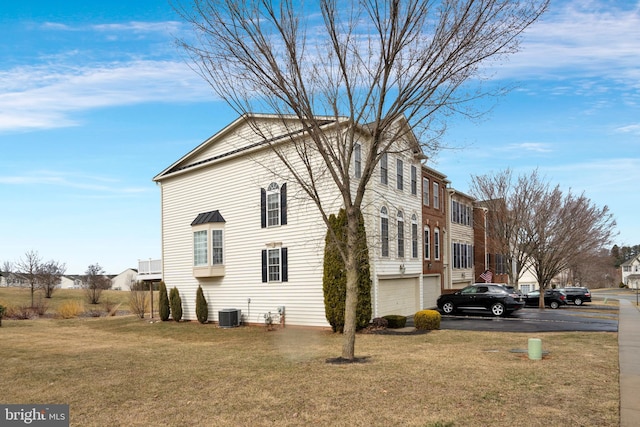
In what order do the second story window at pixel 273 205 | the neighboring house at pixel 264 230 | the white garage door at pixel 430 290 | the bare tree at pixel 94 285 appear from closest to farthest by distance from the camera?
the neighboring house at pixel 264 230
the second story window at pixel 273 205
the white garage door at pixel 430 290
the bare tree at pixel 94 285

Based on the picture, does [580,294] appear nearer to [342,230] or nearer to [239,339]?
[342,230]

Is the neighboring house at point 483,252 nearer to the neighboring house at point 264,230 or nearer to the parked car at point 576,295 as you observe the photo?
the parked car at point 576,295

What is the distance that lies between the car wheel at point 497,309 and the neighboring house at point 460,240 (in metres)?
7.27

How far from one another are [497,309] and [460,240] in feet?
34.6

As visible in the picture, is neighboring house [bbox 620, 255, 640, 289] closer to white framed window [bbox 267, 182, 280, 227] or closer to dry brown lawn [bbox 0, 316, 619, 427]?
dry brown lawn [bbox 0, 316, 619, 427]

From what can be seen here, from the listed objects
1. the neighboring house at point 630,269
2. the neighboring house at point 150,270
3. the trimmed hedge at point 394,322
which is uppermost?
the neighboring house at point 150,270

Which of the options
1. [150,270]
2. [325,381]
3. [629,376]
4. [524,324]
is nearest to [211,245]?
[150,270]

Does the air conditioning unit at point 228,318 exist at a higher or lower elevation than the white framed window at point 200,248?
lower

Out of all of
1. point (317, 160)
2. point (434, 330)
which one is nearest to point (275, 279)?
point (317, 160)

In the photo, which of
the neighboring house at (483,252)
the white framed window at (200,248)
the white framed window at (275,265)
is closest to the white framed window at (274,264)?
the white framed window at (275,265)

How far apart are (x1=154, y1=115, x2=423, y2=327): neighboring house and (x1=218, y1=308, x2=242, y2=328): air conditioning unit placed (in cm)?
44

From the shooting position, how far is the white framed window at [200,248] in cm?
2361

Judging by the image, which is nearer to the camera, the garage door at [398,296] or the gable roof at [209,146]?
the garage door at [398,296]

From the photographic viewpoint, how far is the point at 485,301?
24.7 meters
